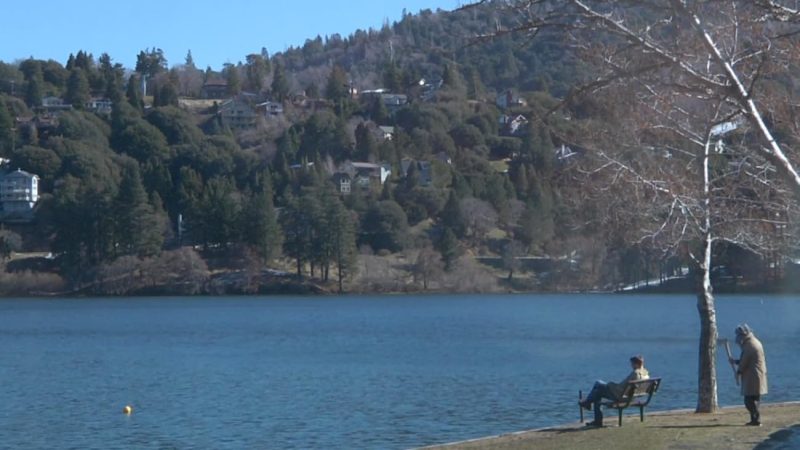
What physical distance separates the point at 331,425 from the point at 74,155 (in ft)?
335

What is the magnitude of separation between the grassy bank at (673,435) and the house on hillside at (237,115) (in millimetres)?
139853

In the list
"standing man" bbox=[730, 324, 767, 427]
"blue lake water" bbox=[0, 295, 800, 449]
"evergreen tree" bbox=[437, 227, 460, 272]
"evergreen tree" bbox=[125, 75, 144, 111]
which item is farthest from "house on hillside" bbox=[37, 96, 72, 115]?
"standing man" bbox=[730, 324, 767, 427]

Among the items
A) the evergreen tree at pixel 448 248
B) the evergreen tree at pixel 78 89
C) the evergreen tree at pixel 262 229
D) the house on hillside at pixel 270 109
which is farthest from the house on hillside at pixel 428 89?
the evergreen tree at pixel 448 248

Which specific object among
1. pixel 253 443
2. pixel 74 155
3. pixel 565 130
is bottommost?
pixel 253 443

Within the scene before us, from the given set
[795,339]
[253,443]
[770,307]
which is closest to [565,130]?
[253,443]

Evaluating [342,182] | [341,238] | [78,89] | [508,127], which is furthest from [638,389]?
[78,89]

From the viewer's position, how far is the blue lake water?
27188 mm

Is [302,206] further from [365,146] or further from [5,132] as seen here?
[5,132]

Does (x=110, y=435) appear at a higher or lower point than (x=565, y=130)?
lower

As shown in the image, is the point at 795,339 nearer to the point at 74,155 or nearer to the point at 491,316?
the point at 491,316

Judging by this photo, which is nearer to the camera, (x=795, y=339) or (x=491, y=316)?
(x=795, y=339)

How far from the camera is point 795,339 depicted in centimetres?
5172

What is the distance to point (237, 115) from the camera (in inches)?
6339

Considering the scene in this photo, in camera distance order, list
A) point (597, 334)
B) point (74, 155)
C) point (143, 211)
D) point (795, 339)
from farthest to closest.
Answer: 1. point (74, 155)
2. point (143, 211)
3. point (597, 334)
4. point (795, 339)
